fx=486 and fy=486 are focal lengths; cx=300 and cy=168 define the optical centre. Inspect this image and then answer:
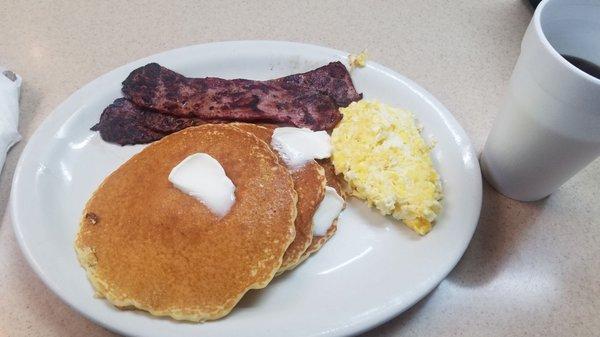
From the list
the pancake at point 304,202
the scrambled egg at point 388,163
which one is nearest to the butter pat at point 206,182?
the pancake at point 304,202

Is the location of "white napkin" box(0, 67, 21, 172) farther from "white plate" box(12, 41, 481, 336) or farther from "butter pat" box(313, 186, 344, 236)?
"butter pat" box(313, 186, 344, 236)

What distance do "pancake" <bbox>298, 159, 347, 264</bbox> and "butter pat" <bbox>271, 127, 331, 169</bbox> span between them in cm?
3

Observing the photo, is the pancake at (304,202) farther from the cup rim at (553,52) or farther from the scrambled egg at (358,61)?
the cup rim at (553,52)

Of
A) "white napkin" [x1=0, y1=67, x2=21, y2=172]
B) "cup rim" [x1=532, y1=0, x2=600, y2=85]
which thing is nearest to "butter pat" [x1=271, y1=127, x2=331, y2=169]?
"cup rim" [x1=532, y1=0, x2=600, y2=85]

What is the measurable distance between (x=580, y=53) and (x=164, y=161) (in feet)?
3.13

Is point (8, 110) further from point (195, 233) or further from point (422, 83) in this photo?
point (422, 83)

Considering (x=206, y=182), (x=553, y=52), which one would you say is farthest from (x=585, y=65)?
(x=206, y=182)

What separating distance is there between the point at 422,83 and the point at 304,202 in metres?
0.68

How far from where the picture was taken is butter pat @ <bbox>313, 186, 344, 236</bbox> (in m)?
1.09

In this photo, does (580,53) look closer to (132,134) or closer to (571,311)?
(571,311)

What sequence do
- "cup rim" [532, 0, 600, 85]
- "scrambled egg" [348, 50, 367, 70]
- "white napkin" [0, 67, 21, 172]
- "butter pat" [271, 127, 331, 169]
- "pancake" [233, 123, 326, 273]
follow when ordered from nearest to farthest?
"cup rim" [532, 0, 600, 85] → "pancake" [233, 123, 326, 273] → "butter pat" [271, 127, 331, 169] → "white napkin" [0, 67, 21, 172] → "scrambled egg" [348, 50, 367, 70]

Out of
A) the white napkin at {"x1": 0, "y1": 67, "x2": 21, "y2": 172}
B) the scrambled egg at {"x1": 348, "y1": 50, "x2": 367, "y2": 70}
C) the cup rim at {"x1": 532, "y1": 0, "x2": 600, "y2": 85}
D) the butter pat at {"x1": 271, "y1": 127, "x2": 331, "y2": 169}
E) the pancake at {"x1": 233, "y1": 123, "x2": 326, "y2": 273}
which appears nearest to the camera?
the cup rim at {"x1": 532, "y1": 0, "x2": 600, "y2": 85}

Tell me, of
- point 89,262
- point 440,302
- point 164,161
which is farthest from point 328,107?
point 89,262

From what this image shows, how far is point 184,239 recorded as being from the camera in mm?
993
